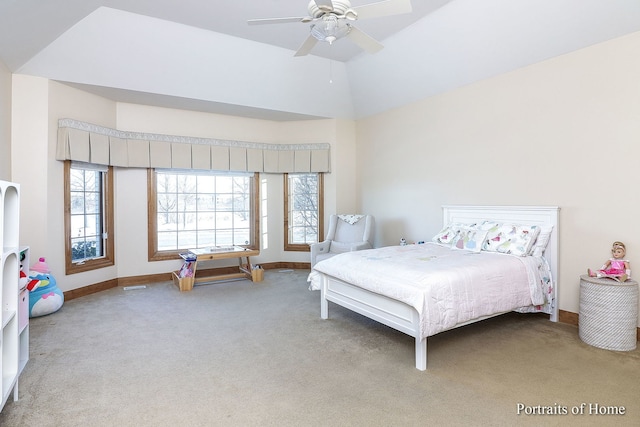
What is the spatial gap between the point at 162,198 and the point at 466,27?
455 centimetres

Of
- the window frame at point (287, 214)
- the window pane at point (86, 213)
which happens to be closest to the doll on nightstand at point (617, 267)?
the window frame at point (287, 214)

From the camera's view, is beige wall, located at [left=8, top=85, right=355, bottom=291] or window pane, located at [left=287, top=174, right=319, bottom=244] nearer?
beige wall, located at [left=8, top=85, right=355, bottom=291]

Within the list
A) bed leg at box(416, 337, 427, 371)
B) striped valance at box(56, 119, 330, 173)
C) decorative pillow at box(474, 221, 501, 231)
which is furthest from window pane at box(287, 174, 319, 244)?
bed leg at box(416, 337, 427, 371)

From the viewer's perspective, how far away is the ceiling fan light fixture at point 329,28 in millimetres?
2449

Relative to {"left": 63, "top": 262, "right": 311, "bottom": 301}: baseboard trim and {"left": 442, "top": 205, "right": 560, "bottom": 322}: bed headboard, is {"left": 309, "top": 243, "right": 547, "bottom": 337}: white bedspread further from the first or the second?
{"left": 63, "top": 262, "right": 311, "bottom": 301}: baseboard trim

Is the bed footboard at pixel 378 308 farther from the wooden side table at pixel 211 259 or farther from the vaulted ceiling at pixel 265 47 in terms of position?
the vaulted ceiling at pixel 265 47

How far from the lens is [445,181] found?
15.1 ft

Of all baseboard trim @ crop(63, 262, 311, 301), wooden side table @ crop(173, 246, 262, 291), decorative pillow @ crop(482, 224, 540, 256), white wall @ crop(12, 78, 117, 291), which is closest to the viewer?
decorative pillow @ crop(482, 224, 540, 256)

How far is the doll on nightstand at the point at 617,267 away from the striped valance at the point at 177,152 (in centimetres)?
390

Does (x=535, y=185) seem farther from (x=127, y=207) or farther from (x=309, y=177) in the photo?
(x=127, y=207)

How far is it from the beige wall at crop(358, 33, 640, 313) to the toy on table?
435cm

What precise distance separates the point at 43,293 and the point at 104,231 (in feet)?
4.30

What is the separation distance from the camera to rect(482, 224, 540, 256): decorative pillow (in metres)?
3.34

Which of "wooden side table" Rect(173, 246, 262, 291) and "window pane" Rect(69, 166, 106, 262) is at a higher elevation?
"window pane" Rect(69, 166, 106, 262)
